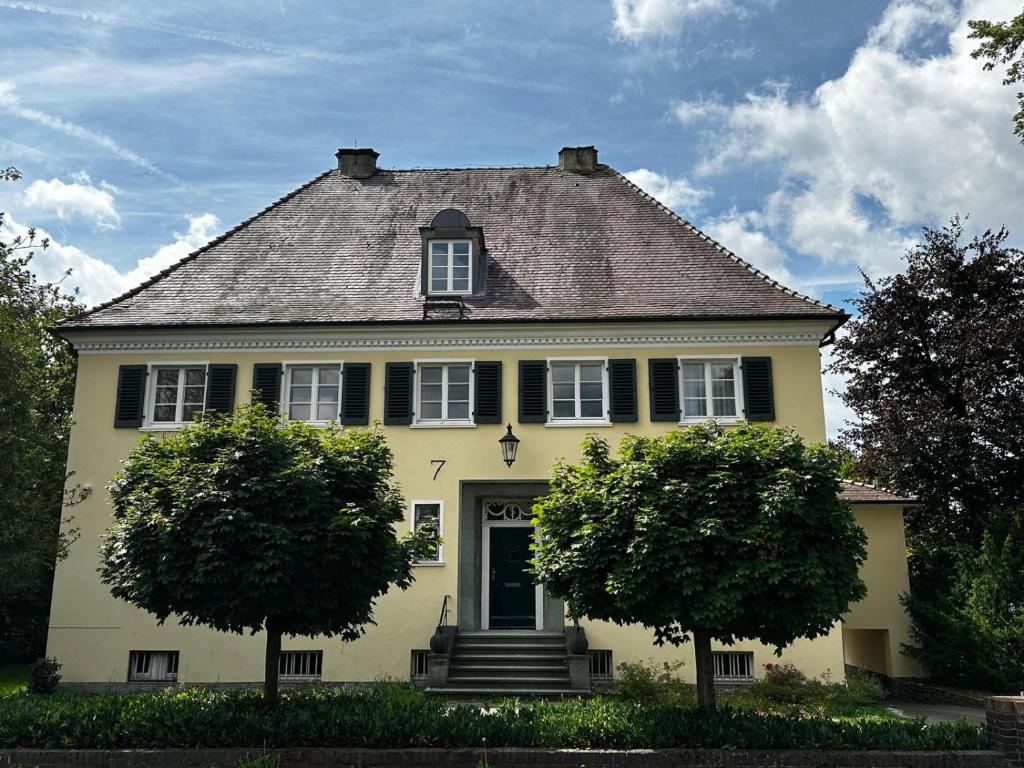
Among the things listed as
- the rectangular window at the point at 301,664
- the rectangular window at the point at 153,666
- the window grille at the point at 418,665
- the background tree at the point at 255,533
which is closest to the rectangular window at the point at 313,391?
the rectangular window at the point at 301,664

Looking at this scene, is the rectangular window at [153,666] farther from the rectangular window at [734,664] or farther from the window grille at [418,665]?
the rectangular window at [734,664]

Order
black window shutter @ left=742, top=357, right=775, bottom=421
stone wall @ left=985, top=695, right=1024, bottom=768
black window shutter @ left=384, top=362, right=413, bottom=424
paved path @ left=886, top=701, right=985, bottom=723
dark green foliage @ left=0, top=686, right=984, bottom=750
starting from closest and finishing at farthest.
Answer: stone wall @ left=985, top=695, right=1024, bottom=768 → dark green foliage @ left=0, top=686, right=984, bottom=750 → paved path @ left=886, top=701, right=985, bottom=723 → black window shutter @ left=742, top=357, right=775, bottom=421 → black window shutter @ left=384, top=362, right=413, bottom=424

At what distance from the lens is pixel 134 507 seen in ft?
35.9

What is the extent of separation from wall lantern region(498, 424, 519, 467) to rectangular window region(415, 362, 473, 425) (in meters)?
0.96

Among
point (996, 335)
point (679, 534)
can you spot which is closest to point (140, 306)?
point (679, 534)

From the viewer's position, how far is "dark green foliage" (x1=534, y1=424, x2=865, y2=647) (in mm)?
10359

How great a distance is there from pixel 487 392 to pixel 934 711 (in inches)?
409

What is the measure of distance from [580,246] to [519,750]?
43.9 ft

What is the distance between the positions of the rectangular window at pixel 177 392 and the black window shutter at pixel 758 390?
11259 mm

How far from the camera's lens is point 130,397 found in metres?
18.5

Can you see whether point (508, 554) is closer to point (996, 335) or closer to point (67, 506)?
point (67, 506)

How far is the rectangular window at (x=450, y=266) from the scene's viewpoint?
1939 cm

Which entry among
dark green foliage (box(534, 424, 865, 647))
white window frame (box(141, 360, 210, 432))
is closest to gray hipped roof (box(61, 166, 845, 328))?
white window frame (box(141, 360, 210, 432))

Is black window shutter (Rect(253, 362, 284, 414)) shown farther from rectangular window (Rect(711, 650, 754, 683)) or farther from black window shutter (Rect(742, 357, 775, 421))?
rectangular window (Rect(711, 650, 754, 683))
